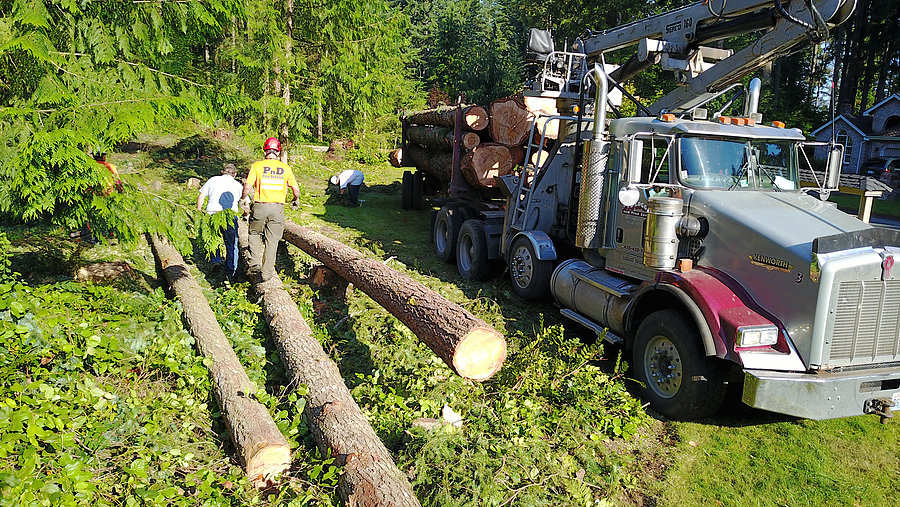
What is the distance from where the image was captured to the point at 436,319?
5.40m

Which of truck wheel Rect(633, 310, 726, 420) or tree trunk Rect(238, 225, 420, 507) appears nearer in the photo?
tree trunk Rect(238, 225, 420, 507)

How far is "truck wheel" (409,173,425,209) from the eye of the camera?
1555 cm

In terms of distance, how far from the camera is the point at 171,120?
5883 millimetres

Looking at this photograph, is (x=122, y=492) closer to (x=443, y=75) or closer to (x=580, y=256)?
(x=580, y=256)

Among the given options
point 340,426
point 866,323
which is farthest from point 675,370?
point 340,426

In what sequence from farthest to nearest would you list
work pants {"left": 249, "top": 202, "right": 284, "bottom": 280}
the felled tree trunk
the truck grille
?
the felled tree trunk < work pants {"left": 249, "top": 202, "right": 284, "bottom": 280} < the truck grille

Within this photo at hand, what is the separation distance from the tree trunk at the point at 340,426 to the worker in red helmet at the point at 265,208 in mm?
1659

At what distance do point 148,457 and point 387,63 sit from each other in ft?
51.9

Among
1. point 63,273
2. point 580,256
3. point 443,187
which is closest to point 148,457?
point 63,273

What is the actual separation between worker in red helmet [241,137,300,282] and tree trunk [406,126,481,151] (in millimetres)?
3492

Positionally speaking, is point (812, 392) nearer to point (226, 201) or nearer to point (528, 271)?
point (528, 271)

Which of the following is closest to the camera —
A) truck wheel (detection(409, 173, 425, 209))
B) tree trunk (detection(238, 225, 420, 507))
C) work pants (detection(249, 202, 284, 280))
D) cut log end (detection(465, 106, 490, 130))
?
tree trunk (detection(238, 225, 420, 507))

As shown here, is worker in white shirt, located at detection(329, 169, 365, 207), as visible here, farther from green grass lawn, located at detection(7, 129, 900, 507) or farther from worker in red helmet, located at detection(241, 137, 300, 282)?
green grass lawn, located at detection(7, 129, 900, 507)

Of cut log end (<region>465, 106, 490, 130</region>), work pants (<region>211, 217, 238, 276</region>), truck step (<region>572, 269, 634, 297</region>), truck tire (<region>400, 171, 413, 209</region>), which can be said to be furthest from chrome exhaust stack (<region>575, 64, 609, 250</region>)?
truck tire (<region>400, 171, 413, 209</region>)
